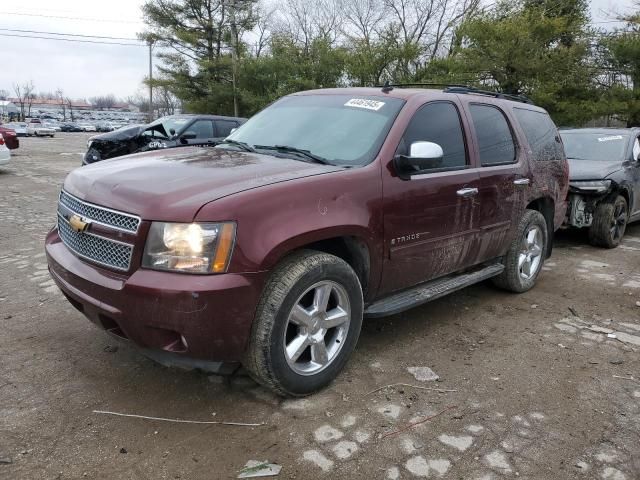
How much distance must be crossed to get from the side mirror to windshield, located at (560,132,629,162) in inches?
213

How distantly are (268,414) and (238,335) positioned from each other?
0.54 m

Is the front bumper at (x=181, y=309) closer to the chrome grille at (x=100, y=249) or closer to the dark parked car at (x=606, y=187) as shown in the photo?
the chrome grille at (x=100, y=249)

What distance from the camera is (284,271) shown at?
2.84m

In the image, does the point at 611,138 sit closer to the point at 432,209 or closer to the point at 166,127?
the point at 432,209

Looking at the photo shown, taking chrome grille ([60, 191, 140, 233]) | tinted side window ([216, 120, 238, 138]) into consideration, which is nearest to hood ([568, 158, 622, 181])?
chrome grille ([60, 191, 140, 233])

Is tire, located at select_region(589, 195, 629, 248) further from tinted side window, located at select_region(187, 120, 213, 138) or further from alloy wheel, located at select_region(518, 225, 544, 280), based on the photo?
tinted side window, located at select_region(187, 120, 213, 138)

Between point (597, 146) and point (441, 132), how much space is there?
204 inches

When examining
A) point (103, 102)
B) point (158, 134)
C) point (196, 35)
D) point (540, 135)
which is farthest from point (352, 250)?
point (103, 102)

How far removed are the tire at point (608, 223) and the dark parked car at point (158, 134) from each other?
790 centimetres

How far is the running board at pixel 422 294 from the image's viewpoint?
135 inches

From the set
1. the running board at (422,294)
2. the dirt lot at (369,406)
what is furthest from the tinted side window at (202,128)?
the running board at (422,294)

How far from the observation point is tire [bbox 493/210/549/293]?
4.82m

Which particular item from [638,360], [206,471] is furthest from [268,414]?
[638,360]

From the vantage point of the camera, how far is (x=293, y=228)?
2.81 metres
